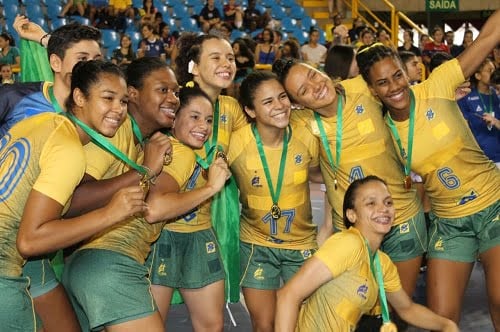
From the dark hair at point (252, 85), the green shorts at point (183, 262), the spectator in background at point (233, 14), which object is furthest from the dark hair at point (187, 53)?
the spectator in background at point (233, 14)

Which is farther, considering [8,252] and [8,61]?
[8,61]

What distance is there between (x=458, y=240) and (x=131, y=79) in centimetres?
210

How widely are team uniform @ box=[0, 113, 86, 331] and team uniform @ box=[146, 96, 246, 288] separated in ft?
4.41

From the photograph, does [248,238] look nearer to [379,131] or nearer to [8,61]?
[379,131]

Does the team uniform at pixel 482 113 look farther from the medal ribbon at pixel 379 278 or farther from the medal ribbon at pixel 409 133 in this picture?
the medal ribbon at pixel 379 278

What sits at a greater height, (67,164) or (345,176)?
(67,164)

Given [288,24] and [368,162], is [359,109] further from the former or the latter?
[288,24]

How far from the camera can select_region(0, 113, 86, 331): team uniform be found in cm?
365

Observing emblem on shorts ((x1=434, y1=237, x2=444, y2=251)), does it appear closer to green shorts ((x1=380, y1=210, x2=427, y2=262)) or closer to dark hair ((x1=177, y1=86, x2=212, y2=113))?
green shorts ((x1=380, y1=210, x2=427, y2=262))

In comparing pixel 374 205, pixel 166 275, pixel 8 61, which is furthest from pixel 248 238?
pixel 8 61

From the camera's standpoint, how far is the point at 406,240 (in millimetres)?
5426

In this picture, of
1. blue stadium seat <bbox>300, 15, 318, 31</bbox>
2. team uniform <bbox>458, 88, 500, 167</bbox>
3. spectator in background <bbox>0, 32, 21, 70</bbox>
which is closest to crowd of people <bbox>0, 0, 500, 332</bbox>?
team uniform <bbox>458, 88, 500, 167</bbox>

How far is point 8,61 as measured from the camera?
46.9 feet

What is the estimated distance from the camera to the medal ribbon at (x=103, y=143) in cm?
401
